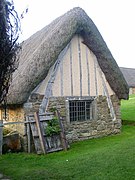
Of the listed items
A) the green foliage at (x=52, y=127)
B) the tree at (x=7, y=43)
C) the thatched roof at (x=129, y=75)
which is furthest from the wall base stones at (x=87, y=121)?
the thatched roof at (x=129, y=75)

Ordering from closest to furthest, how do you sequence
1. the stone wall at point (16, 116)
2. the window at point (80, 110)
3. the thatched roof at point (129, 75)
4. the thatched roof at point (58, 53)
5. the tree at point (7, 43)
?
1. the tree at point (7, 43)
2. the thatched roof at point (58, 53)
3. the stone wall at point (16, 116)
4. the window at point (80, 110)
5. the thatched roof at point (129, 75)

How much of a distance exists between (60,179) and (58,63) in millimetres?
5997

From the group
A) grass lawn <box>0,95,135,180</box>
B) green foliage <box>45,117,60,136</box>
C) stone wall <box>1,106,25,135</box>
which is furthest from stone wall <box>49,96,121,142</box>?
grass lawn <box>0,95,135,180</box>

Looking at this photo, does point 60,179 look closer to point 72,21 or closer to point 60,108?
point 60,108

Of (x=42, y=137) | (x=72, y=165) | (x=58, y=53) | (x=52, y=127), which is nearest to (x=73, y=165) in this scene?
(x=72, y=165)

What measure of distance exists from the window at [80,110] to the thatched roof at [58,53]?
5.23 ft

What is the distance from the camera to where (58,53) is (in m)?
10.9

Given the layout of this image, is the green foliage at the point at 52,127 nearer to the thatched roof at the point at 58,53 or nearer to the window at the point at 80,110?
the thatched roof at the point at 58,53

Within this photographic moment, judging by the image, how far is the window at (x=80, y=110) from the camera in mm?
12070

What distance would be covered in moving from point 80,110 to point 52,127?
2396 mm

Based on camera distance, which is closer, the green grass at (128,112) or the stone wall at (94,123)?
the stone wall at (94,123)

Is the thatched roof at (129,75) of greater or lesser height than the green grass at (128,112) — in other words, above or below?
above

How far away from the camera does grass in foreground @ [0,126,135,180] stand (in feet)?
21.3

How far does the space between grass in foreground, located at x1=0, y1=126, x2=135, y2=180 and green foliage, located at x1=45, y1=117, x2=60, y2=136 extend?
81 cm
